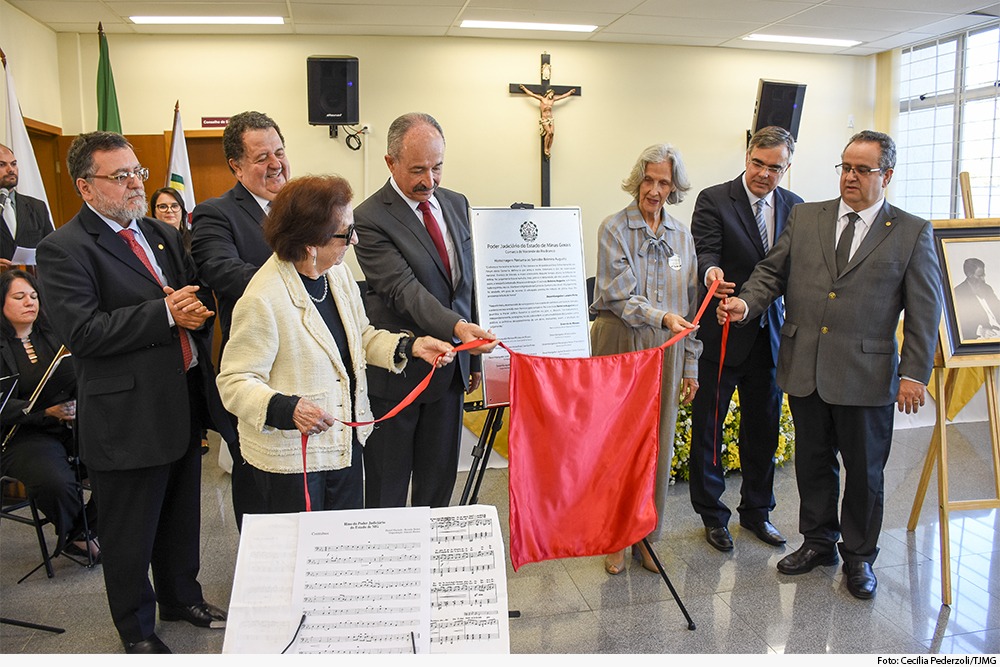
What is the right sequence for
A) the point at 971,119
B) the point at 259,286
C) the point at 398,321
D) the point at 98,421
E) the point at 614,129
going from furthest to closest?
the point at 614,129
the point at 971,119
the point at 398,321
the point at 98,421
the point at 259,286

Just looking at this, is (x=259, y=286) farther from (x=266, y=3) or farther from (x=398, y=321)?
(x=266, y=3)

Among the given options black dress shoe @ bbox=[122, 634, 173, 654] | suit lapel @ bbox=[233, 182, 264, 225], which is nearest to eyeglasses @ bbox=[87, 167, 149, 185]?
suit lapel @ bbox=[233, 182, 264, 225]

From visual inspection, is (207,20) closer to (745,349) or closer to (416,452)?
(416,452)

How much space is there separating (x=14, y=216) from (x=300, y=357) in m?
3.26

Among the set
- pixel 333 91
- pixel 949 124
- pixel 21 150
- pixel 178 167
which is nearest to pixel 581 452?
pixel 178 167

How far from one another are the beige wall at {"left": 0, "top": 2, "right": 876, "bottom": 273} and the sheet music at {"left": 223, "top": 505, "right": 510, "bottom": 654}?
5863mm

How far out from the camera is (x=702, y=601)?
9.31ft

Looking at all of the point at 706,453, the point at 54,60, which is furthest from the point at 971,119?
the point at 54,60

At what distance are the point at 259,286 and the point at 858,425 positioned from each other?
226 cm

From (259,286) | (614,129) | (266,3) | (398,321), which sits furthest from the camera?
(614,129)

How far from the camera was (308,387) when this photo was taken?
6.33 ft

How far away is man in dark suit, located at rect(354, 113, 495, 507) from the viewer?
2.54 m

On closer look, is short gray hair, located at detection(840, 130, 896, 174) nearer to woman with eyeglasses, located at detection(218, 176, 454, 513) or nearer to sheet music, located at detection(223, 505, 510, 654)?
woman with eyeglasses, located at detection(218, 176, 454, 513)

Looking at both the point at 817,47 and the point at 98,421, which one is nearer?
the point at 98,421
